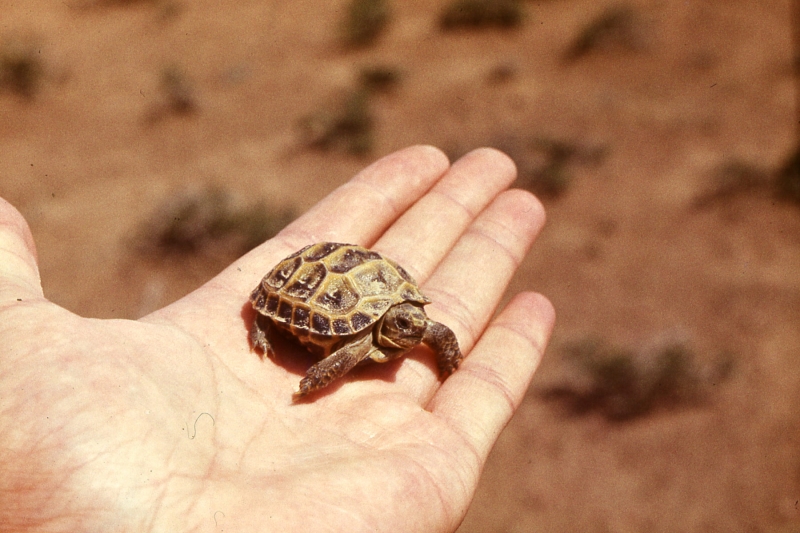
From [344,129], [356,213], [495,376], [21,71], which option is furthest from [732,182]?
[21,71]

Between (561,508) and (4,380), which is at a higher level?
(4,380)

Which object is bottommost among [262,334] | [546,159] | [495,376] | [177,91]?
[177,91]

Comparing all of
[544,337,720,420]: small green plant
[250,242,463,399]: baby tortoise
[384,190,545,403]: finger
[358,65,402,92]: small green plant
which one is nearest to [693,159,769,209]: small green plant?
[544,337,720,420]: small green plant

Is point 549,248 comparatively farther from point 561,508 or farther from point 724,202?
point 561,508

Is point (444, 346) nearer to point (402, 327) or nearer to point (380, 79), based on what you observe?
point (402, 327)

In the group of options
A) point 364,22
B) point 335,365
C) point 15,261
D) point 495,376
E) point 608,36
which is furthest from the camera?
point 364,22

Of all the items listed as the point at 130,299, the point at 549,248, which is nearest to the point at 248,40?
the point at 130,299

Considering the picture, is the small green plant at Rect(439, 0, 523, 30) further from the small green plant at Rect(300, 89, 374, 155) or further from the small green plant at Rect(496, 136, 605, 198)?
the small green plant at Rect(496, 136, 605, 198)
